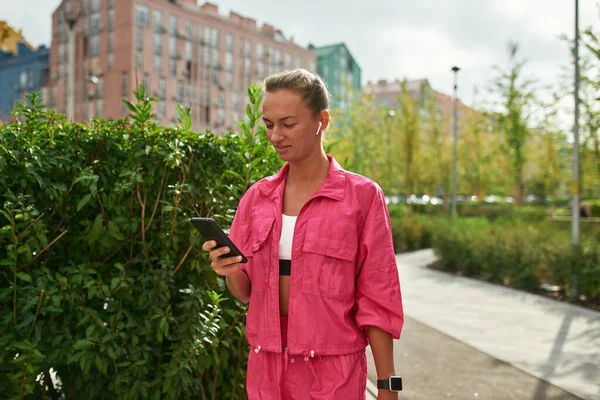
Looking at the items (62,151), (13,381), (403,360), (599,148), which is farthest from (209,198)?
(599,148)

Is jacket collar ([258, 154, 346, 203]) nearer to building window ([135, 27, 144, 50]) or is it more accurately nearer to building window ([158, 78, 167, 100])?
building window ([135, 27, 144, 50])

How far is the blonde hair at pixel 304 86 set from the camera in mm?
2141

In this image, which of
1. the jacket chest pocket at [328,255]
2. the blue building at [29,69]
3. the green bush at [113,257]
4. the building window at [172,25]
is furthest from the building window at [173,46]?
the jacket chest pocket at [328,255]

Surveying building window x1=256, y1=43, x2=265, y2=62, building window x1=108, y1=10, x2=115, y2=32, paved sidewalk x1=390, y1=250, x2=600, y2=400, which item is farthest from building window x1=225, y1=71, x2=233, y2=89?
paved sidewalk x1=390, y1=250, x2=600, y2=400

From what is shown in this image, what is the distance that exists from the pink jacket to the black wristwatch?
0.14 metres

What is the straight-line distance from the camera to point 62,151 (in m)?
3.25

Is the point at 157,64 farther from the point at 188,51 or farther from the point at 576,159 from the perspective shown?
the point at 576,159

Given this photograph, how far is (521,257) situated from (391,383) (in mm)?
11634

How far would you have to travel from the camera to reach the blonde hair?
2.14 metres

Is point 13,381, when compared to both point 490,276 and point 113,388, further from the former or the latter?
point 490,276

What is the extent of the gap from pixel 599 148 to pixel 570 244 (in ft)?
15.7

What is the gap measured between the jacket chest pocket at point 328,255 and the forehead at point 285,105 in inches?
14.6

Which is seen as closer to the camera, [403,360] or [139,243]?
[139,243]

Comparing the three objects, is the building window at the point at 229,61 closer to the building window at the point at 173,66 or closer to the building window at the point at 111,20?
the building window at the point at 173,66
